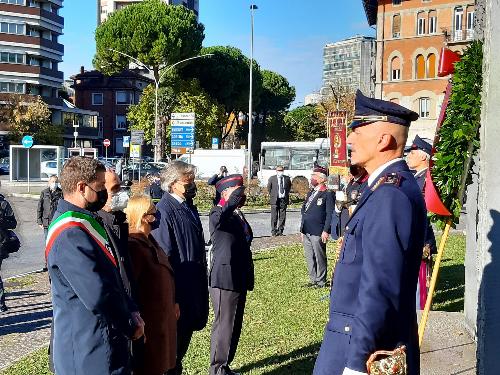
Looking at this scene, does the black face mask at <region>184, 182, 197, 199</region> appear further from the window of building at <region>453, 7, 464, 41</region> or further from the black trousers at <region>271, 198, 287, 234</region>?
the window of building at <region>453, 7, 464, 41</region>

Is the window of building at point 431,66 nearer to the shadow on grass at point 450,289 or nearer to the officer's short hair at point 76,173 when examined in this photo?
the shadow on grass at point 450,289

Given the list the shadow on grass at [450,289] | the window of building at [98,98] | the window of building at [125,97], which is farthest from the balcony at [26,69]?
the shadow on grass at [450,289]

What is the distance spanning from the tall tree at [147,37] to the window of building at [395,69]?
57.8 feet

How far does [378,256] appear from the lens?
9.63 feet

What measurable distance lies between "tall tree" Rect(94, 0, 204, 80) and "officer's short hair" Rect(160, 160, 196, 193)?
166 feet

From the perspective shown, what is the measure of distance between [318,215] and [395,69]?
51.4 metres

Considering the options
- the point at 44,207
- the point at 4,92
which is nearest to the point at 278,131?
the point at 4,92

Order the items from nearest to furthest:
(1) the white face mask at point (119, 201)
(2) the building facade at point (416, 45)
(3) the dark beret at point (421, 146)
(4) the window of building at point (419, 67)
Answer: (1) the white face mask at point (119, 201) → (3) the dark beret at point (421, 146) → (2) the building facade at point (416, 45) → (4) the window of building at point (419, 67)

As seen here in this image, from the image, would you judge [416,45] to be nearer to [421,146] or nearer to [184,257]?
[421,146]

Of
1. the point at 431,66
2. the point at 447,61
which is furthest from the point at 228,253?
the point at 431,66

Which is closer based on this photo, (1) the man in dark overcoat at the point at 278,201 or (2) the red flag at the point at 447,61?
(2) the red flag at the point at 447,61

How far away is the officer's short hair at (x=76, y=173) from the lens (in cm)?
414

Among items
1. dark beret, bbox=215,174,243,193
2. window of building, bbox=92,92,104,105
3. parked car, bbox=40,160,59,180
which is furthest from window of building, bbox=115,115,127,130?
dark beret, bbox=215,174,243,193

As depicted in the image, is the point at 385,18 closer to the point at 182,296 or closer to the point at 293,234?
the point at 293,234
